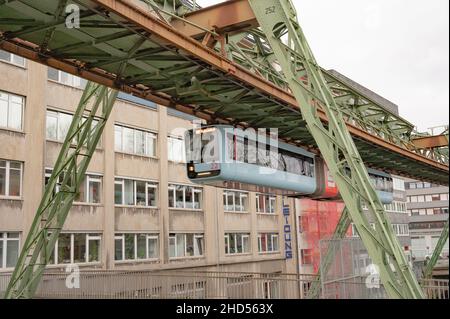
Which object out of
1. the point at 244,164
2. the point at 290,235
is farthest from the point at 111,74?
the point at 290,235

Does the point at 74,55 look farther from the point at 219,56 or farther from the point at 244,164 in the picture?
the point at 244,164

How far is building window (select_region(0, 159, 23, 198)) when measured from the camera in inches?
837

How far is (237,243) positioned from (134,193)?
11.0 meters

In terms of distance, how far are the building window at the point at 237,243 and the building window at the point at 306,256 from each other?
7.59 meters

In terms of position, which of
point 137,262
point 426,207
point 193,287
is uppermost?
point 426,207

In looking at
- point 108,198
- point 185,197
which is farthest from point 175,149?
point 108,198

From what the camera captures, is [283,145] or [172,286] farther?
[283,145]

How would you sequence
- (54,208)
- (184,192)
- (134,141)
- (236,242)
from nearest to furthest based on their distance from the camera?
1. (54,208)
2. (134,141)
3. (184,192)
4. (236,242)

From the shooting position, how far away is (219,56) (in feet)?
33.9

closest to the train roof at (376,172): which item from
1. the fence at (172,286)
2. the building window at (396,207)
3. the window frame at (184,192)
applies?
the fence at (172,286)

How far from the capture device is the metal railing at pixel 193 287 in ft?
Result: 44.0

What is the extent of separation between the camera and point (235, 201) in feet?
120

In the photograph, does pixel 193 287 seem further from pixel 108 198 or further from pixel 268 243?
pixel 268 243

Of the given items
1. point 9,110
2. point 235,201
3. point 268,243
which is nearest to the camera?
point 9,110
